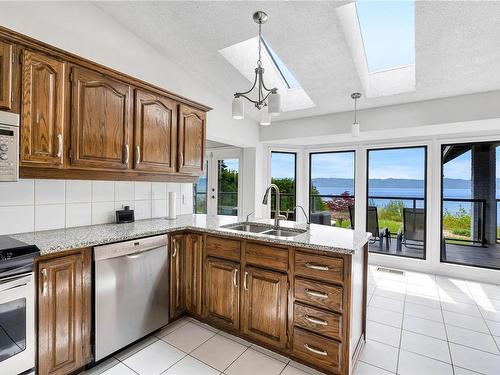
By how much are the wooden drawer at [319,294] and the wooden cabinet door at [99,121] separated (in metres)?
1.80

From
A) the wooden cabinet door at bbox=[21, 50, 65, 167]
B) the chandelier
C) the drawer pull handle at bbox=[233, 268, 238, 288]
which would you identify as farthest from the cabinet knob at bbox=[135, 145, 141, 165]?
the drawer pull handle at bbox=[233, 268, 238, 288]

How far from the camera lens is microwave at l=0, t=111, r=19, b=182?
1.58m

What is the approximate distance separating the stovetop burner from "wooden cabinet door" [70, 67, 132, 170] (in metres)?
0.73

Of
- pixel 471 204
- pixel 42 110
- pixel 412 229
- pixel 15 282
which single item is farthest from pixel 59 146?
pixel 471 204

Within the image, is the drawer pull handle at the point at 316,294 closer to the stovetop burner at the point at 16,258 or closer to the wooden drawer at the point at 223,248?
the wooden drawer at the point at 223,248

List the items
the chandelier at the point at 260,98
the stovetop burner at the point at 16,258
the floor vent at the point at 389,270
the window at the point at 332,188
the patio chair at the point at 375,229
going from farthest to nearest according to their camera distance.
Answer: the window at the point at 332,188
the patio chair at the point at 375,229
the floor vent at the point at 389,270
the chandelier at the point at 260,98
the stovetop burner at the point at 16,258

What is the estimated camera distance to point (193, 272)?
2445mm

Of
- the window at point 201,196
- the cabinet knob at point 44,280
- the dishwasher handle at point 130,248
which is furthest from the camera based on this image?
the window at point 201,196

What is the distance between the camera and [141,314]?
2.10m

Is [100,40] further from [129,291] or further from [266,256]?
[266,256]

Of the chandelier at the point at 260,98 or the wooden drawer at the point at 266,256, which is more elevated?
the chandelier at the point at 260,98

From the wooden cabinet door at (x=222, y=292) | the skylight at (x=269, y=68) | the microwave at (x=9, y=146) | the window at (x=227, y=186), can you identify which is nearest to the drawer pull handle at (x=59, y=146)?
the microwave at (x=9, y=146)

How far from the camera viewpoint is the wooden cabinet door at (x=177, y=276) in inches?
93.1

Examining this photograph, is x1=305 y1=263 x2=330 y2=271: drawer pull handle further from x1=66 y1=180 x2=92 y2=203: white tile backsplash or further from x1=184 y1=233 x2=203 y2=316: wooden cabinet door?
x1=66 y1=180 x2=92 y2=203: white tile backsplash
